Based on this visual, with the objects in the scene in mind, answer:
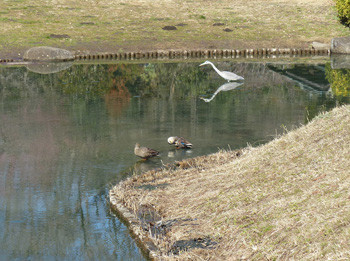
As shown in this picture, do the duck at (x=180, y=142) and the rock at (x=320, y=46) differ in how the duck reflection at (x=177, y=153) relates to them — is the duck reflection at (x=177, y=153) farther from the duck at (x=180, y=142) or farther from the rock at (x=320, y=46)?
the rock at (x=320, y=46)

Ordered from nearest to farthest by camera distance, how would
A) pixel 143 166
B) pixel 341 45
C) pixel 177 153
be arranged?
pixel 143 166
pixel 177 153
pixel 341 45

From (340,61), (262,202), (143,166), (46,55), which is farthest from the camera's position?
(46,55)

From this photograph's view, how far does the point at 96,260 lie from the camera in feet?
26.5

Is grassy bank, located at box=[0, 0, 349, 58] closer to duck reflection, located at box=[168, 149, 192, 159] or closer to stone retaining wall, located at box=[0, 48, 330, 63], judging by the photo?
stone retaining wall, located at box=[0, 48, 330, 63]

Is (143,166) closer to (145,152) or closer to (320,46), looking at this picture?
(145,152)

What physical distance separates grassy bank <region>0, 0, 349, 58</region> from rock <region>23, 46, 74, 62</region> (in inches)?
102

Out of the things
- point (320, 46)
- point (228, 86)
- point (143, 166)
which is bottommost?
point (320, 46)

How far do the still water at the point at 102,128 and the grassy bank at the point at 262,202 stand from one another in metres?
0.78

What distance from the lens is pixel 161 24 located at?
56531mm

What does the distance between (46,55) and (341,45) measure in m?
24.4

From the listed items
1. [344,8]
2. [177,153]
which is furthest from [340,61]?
[177,153]

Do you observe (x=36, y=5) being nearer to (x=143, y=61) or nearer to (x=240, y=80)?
(x=143, y=61)

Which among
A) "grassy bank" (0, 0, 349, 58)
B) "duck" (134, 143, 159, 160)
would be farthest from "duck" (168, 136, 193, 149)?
"grassy bank" (0, 0, 349, 58)

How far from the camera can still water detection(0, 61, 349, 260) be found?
915cm
